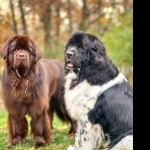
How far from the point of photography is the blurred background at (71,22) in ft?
68.8

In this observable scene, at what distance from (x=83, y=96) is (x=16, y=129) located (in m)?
1.68

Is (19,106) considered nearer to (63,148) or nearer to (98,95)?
(63,148)

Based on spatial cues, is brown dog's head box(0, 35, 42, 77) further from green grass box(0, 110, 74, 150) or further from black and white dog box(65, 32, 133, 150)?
green grass box(0, 110, 74, 150)

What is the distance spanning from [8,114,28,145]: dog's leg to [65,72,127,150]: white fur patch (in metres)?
1.33

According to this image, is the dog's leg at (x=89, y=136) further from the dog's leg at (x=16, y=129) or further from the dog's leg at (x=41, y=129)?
the dog's leg at (x=16, y=129)

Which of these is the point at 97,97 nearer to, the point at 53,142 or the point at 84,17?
the point at 53,142

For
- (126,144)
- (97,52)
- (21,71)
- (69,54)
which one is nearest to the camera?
(126,144)

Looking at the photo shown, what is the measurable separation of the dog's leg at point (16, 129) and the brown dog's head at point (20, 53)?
900mm

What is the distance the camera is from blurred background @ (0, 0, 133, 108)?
2097cm

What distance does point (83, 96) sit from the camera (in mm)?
6242

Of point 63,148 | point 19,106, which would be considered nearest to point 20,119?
point 19,106

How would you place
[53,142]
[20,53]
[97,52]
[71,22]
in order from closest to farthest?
[97,52] → [20,53] → [53,142] → [71,22]

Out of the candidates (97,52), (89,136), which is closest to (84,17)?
(97,52)
